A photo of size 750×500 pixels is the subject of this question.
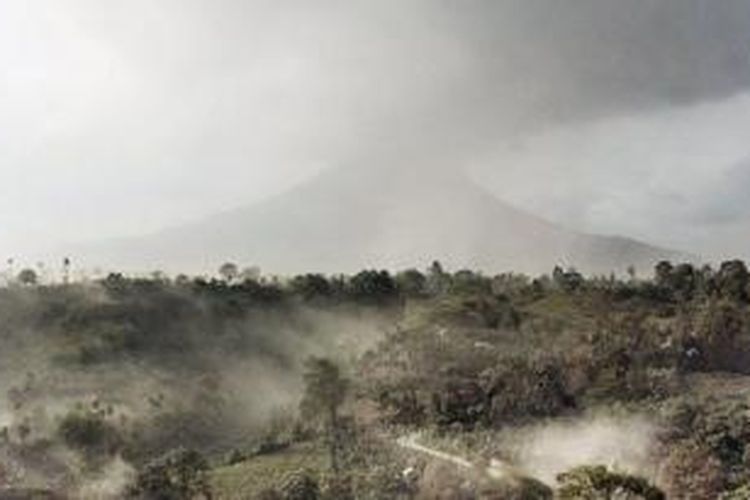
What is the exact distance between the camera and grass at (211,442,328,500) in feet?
262

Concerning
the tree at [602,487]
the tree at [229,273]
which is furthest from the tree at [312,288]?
the tree at [602,487]

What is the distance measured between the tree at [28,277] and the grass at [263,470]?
58744mm

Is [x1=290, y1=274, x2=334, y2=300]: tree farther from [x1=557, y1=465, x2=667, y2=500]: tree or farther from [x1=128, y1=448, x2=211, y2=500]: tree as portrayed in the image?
[x1=557, y1=465, x2=667, y2=500]: tree

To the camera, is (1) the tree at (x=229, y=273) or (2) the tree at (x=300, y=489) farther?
(1) the tree at (x=229, y=273)

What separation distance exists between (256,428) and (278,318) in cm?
3152

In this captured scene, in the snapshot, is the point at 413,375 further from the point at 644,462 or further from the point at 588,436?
the point at 644,462

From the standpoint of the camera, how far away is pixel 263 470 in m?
85.8

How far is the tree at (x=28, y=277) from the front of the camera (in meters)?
143

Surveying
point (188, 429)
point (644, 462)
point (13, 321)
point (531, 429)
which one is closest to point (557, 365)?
point (531, 429)

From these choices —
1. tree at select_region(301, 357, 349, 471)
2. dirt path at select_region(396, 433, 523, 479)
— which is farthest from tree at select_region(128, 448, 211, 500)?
tree at select_region(301, 357, 349, 471)

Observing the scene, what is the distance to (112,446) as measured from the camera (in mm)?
93062

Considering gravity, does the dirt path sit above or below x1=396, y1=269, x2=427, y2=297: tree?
below

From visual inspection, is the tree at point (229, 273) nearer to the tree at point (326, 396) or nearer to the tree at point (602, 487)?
the tree at point (326, 396)

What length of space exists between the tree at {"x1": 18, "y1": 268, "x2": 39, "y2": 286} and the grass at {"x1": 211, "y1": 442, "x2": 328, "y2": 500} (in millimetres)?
58744
